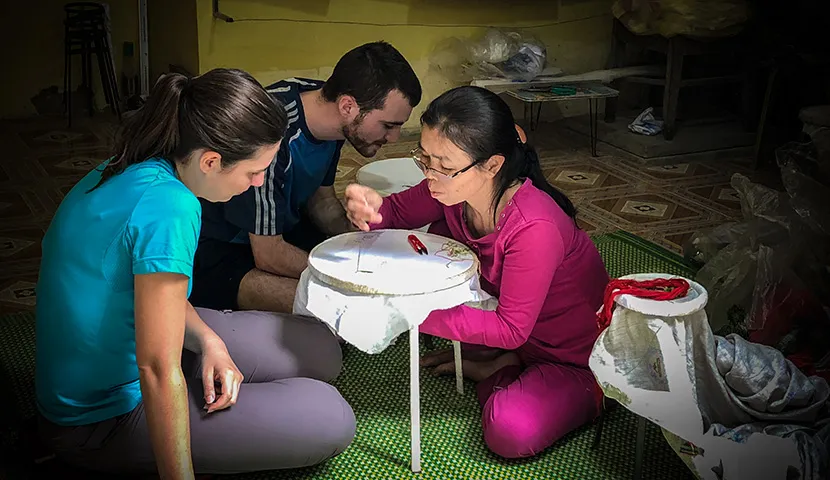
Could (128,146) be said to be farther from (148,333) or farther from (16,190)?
(16,190)

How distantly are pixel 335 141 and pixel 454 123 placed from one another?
0.54 m

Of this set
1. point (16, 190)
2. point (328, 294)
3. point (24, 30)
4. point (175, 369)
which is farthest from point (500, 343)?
point (24, 30)

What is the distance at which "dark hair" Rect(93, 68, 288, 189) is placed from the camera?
57.7 inches

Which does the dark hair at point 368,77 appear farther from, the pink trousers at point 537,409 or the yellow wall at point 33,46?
the yellow wall at point 33,46

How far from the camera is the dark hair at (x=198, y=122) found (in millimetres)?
1466

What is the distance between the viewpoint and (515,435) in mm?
1854

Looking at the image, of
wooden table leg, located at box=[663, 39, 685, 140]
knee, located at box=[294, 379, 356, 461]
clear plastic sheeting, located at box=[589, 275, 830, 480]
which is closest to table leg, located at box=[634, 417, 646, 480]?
clear plastic sheeting, located at box=[589, 275, 830, 480]

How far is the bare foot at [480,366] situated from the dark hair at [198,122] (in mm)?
941

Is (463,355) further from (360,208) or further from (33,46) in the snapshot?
(33,46)

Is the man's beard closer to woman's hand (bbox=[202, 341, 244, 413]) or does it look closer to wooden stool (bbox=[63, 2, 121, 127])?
woman's hand (bbox=[202, 341, 244, 413])

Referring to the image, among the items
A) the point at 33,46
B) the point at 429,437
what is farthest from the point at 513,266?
the point at 33,46

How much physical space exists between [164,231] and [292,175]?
81cm

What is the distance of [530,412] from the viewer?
6.17 ft

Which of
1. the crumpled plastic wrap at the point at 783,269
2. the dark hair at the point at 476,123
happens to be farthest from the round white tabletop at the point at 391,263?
the crumpled plastic wrap at the point at 783,269
